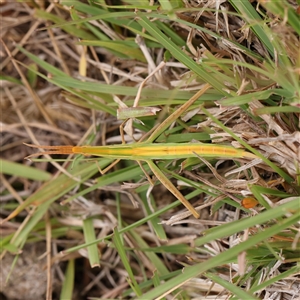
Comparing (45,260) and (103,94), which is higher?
(103,94)

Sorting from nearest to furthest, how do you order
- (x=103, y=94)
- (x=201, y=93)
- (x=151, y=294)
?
1. (x=151, y=294)
2. (x=201, y=93)
3. (x=103, y=94)

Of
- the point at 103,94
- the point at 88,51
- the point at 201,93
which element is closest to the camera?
the point at 201,93

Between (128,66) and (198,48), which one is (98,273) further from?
(198,48)

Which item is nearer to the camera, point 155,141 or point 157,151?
point 157,151

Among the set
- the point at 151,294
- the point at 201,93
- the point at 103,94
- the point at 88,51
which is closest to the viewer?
the point at 151,294

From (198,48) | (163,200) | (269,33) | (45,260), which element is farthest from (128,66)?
(45,260)

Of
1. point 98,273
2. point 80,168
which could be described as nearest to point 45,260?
point 98,273

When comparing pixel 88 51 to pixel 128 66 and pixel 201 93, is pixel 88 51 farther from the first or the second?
pixel 201 93

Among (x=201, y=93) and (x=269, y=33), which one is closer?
(x=269, y=33)

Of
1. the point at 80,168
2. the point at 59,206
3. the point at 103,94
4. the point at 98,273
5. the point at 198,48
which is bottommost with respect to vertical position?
the point at 98,273
